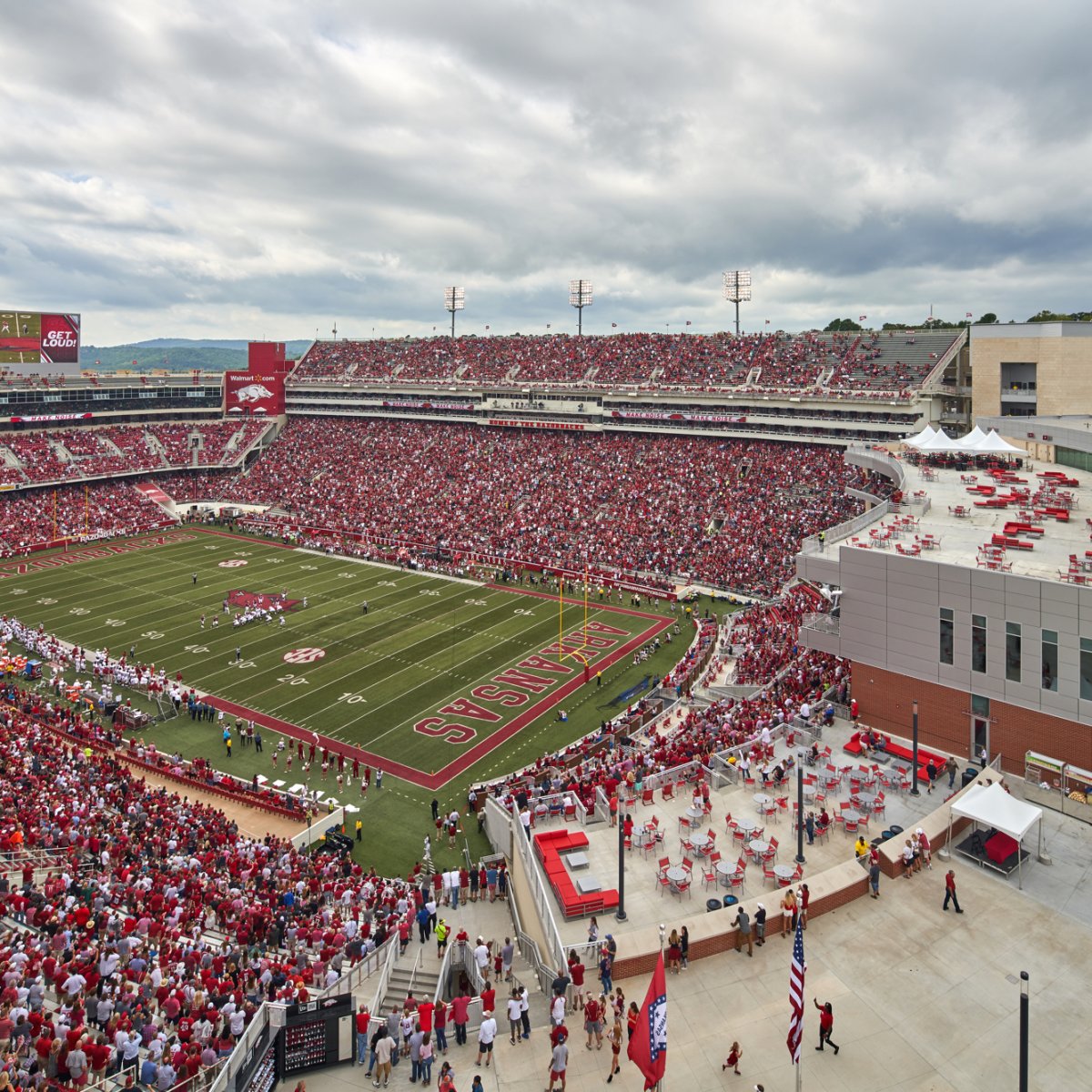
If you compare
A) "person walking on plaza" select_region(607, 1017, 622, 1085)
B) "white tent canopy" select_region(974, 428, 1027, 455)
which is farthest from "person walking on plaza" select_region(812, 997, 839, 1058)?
"white tent canopy" select_region(974, 428, 1027, 455)

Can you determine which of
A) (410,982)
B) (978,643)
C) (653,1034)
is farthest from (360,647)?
(653,1034)

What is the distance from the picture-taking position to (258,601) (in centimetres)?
4334

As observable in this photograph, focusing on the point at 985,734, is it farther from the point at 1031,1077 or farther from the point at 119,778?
the point at 119,778

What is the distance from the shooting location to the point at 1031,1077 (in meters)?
11.1

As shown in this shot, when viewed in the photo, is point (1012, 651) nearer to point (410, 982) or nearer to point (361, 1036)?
point (410, 982)

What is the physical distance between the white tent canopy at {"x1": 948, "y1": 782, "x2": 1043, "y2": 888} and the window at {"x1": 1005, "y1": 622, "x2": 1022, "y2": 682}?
13.7 ft

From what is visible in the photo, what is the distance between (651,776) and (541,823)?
9.91 ft

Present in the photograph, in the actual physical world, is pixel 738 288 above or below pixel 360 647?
above

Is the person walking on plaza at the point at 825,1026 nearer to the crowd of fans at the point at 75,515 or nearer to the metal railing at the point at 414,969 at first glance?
the metal railing at the point at 414,969

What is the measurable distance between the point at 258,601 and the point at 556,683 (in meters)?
19.1

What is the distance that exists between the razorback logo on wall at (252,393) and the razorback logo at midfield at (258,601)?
43.6m

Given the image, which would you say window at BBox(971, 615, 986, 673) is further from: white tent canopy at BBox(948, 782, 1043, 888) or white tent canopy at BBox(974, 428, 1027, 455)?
white tent canopy at BBox(974, 428, 1027, 455)

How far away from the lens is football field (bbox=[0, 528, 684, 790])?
28.4 m

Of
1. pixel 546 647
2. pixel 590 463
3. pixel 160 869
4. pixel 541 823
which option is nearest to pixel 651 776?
pixel 541 823
